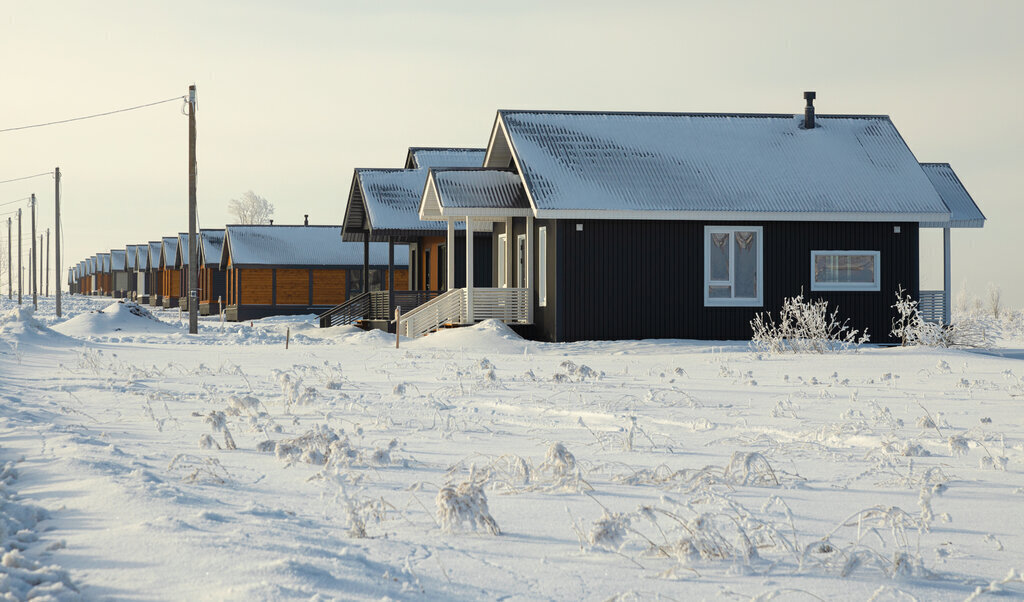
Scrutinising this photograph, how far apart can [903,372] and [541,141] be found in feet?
39.3

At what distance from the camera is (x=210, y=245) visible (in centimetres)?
5697

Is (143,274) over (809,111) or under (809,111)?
under

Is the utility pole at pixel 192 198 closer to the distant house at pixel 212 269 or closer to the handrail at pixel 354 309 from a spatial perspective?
the handrail at pixel 354 309

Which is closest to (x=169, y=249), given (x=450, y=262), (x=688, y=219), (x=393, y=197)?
(x=393, y=197)

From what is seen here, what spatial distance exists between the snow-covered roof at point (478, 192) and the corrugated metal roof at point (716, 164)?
942mm

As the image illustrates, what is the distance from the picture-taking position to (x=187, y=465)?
7.59 metres

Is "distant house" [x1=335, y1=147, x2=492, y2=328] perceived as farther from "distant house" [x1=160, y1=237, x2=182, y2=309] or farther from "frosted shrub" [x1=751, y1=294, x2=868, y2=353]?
"distant house" [x1=160, y1=237, x2=182, y2=309]

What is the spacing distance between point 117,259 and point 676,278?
303 ft

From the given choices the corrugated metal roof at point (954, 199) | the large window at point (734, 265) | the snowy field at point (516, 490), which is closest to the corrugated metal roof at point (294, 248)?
the corrugated metal roof at point (954, 199)

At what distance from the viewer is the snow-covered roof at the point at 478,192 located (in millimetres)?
24984

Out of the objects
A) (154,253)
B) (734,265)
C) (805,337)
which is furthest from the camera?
(154,253)

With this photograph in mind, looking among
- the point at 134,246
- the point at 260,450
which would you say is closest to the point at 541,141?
the point at 260,450

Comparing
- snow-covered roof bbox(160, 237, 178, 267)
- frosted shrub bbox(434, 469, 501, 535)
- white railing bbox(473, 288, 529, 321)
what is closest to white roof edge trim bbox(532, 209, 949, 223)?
white railing bbox(473, 288, 529, 321)

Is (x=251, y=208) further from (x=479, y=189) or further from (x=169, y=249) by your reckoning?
(x=479, y=189)
